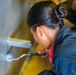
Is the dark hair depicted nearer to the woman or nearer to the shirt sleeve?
the woman

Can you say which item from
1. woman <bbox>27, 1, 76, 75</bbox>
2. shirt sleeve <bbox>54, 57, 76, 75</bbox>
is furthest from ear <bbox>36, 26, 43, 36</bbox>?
shirt sleeve <bbox>54, 57, 76, 75</bbox>

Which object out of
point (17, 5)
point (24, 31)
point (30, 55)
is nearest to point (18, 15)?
point (17, 5)

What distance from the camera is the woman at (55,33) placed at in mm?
807

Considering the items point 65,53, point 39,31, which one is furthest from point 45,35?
point 65,53

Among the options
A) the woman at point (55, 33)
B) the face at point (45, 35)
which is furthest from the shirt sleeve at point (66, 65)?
the face at point (45, 35)

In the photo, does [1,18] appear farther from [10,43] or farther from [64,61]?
[64,61]

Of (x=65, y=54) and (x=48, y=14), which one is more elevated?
(x=48, y=14)

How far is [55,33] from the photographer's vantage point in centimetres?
89

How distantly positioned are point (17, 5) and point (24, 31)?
0.74 ft

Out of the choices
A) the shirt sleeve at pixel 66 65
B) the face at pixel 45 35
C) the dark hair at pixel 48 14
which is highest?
the dark hair at pixel 48 14

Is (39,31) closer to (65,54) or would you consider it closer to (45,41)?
(45,41)

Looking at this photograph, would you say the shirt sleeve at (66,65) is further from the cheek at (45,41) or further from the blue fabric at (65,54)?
the cheek at (45,41)

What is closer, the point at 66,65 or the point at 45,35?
the point at 66,65

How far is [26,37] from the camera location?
125 cm
